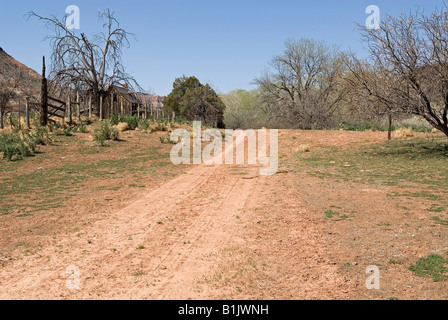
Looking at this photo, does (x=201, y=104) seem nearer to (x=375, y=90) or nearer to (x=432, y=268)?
(x=375, y=90)

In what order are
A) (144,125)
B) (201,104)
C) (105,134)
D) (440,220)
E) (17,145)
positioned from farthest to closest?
1. (201,104)
2. (144,125)
3. (105,134)
4. (17,145)
5. (440,220)

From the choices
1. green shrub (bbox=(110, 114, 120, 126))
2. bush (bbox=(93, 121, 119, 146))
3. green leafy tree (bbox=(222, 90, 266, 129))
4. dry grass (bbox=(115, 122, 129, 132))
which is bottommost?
bush (bbox=(93, 121, 119, 146))

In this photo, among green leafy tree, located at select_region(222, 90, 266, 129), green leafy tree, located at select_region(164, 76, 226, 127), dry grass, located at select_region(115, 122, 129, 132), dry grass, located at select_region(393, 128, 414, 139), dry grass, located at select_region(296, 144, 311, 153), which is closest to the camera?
dry grass, located at select_region(296, 144, 311, 153)

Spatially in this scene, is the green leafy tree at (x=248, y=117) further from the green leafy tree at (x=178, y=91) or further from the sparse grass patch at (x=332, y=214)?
the sparse grass patch at (x=332, y=214)

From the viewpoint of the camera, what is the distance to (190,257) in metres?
6.49

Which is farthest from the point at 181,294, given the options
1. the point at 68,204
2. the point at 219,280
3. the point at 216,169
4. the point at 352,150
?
the point at 352,150

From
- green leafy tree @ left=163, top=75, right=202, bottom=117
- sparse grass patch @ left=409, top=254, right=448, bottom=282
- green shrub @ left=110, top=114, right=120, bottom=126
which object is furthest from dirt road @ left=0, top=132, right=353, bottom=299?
green leafy tree @ left=163, top=75, right=202, bottom=117

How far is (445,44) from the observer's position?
49.9 feet

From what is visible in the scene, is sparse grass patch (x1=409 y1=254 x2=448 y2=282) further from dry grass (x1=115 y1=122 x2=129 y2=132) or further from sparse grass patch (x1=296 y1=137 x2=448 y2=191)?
dry grass (x1=115 y1=122 x2=129 y2=132)

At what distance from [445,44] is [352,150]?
19.1 ft

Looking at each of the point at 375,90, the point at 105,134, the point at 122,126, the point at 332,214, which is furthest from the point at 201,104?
the point at 332,214

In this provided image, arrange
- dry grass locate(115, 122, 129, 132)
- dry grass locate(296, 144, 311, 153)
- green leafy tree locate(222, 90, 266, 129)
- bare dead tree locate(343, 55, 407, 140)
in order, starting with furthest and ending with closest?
green leafy tree locate(222, 90, 266, 129) → dry grass locate(115, 122, 129, 132) → dry grass locate(296, 144, 311, 153) → bare dead tree locate(343, 55, 407, 140)

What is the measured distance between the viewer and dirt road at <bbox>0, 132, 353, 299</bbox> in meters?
5.32

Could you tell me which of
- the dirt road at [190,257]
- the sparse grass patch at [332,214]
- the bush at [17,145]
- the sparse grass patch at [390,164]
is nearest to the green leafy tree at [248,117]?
the sparse grass patch at [390,164]
